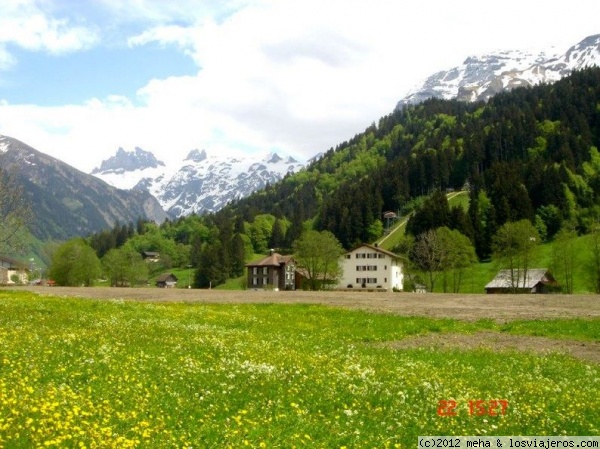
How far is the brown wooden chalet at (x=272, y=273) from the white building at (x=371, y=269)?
91.4 feet

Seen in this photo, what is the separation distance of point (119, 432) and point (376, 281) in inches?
5973

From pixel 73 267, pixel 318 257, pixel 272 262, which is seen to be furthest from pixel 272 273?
pixel 73 267

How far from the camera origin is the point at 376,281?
15862 centimetres

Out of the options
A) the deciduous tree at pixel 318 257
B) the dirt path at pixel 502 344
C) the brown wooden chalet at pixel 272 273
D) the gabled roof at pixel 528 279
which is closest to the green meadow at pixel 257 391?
the dirt path at pixel 502 344

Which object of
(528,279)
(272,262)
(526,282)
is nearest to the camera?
(528,279)

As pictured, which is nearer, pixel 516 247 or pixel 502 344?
pixel 502 344

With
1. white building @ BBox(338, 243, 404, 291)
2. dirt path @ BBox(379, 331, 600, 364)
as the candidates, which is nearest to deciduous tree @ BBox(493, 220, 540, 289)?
white building @ BBox(338, 243, 404, 291)

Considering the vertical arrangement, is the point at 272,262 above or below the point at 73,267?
above

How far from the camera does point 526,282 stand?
124438mm

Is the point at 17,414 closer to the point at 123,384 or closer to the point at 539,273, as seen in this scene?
the point at 123,384

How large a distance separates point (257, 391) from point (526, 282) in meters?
123

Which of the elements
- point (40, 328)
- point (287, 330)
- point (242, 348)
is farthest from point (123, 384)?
point (287, 330)

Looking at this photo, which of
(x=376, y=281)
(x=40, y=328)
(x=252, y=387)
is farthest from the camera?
(x=376, y=281)

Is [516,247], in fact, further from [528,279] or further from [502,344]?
[502,344]
